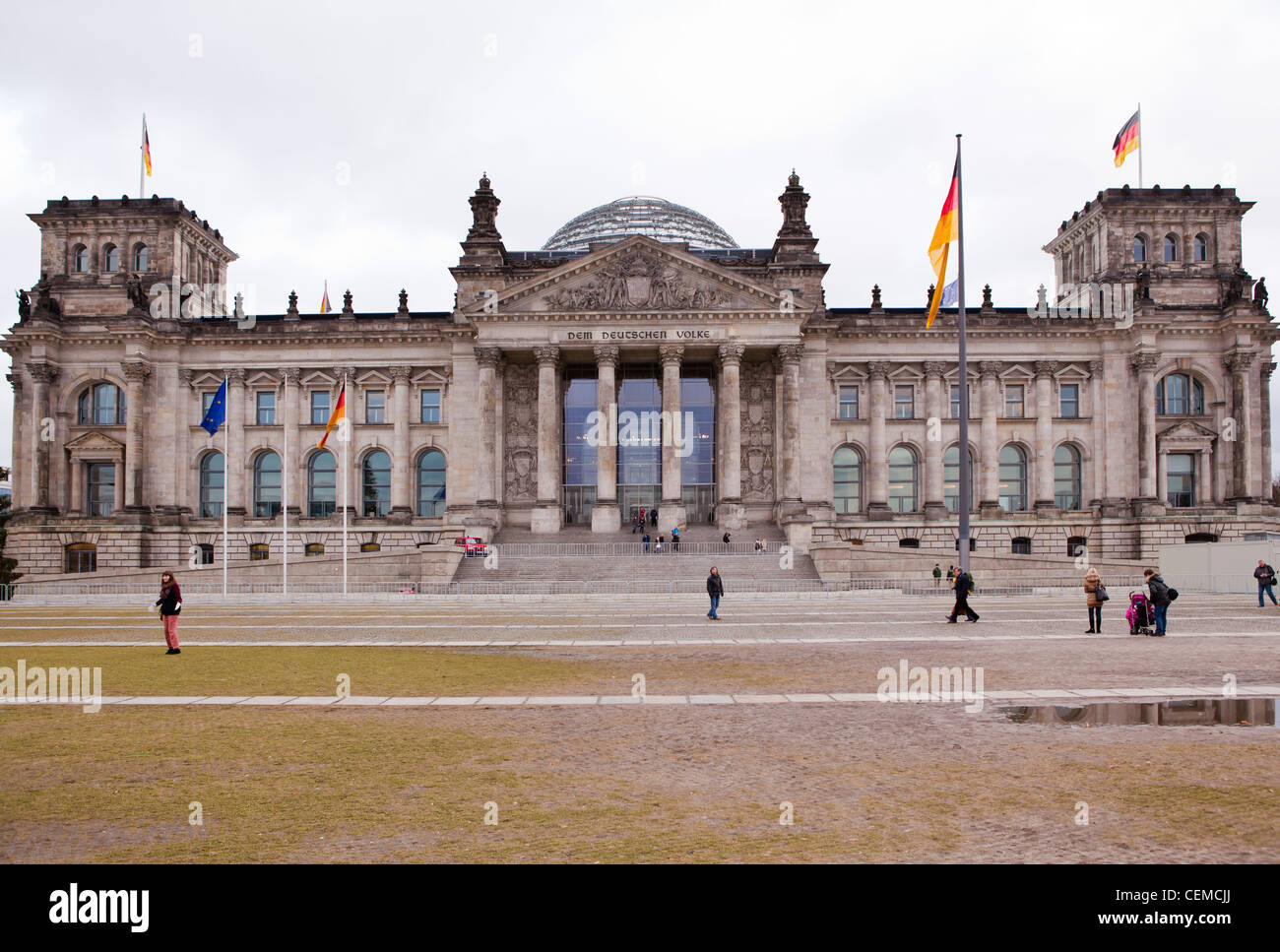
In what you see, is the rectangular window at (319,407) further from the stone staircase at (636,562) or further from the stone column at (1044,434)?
the stone column at (1044,434)

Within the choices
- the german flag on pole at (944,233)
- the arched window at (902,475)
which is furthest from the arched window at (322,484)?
the german flag on pole at (944,233)

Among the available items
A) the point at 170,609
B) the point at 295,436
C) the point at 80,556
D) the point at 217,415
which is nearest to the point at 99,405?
the point at 80,556

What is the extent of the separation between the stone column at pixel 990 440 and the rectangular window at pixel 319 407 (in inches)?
1874

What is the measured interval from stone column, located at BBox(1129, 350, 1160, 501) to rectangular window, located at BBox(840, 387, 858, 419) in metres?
19.6

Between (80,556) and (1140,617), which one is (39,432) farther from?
(1140,617)

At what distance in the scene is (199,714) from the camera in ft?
44.4

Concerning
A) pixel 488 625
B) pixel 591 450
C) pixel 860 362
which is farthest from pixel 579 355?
pixel 488 625

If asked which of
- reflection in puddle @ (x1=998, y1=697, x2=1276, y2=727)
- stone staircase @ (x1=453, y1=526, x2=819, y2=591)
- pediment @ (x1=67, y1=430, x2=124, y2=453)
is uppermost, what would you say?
pediment @ (x1=67, y1=430, x2=124, y2=453)

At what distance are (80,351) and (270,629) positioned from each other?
55.2 m

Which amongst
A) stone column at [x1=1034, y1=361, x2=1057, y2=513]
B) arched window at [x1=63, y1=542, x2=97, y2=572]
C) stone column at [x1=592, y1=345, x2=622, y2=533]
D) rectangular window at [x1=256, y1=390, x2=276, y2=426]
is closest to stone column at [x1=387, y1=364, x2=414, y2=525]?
rectangular window at [x1=256, y1=390, x2=276, y2=426]

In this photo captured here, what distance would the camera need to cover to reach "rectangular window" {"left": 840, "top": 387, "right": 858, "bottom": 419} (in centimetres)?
7369

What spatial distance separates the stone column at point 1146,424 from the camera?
70375 millimetres

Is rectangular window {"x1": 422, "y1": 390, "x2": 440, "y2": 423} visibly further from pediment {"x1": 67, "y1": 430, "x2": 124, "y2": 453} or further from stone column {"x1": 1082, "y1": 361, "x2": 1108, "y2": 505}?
stone column {"x1": 1082, "y1": 361, "x2": 1108, "y2": 505}

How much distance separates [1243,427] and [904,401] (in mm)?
23343
